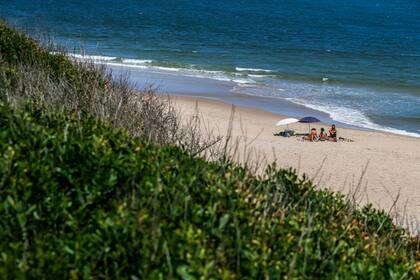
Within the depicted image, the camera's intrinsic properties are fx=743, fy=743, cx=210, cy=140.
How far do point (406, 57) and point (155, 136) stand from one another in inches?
1655

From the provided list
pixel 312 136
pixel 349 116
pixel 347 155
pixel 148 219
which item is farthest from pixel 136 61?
pixel 148 219

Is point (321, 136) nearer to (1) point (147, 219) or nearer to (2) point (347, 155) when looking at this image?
(2) point (347, 155)

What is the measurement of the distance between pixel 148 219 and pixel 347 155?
672 inches

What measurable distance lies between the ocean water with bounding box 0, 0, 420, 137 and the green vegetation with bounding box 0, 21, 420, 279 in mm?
8985

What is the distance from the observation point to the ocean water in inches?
1271

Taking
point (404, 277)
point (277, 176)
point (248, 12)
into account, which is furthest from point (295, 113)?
point (248, 12)

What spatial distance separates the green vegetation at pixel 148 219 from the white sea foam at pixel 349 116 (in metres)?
19.9

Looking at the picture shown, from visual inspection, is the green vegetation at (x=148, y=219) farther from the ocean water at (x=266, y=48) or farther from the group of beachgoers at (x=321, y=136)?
the group of beachgoers at (x=321, y=136)

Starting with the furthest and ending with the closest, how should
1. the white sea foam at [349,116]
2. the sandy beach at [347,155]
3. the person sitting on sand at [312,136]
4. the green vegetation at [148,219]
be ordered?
the white sea foam at [349,116] → the person sitting on sand at [312,136] → the sandy beach at [347,155] → the green vegetation at [148,219]

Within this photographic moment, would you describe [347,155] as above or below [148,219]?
below

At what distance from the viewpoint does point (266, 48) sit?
49906 mm

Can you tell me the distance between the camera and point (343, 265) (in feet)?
17.0

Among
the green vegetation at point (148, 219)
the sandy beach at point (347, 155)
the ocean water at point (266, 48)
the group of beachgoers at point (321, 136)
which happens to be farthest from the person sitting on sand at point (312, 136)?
the green vegetation at point (148, 219)

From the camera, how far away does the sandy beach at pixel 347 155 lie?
1758 cm
